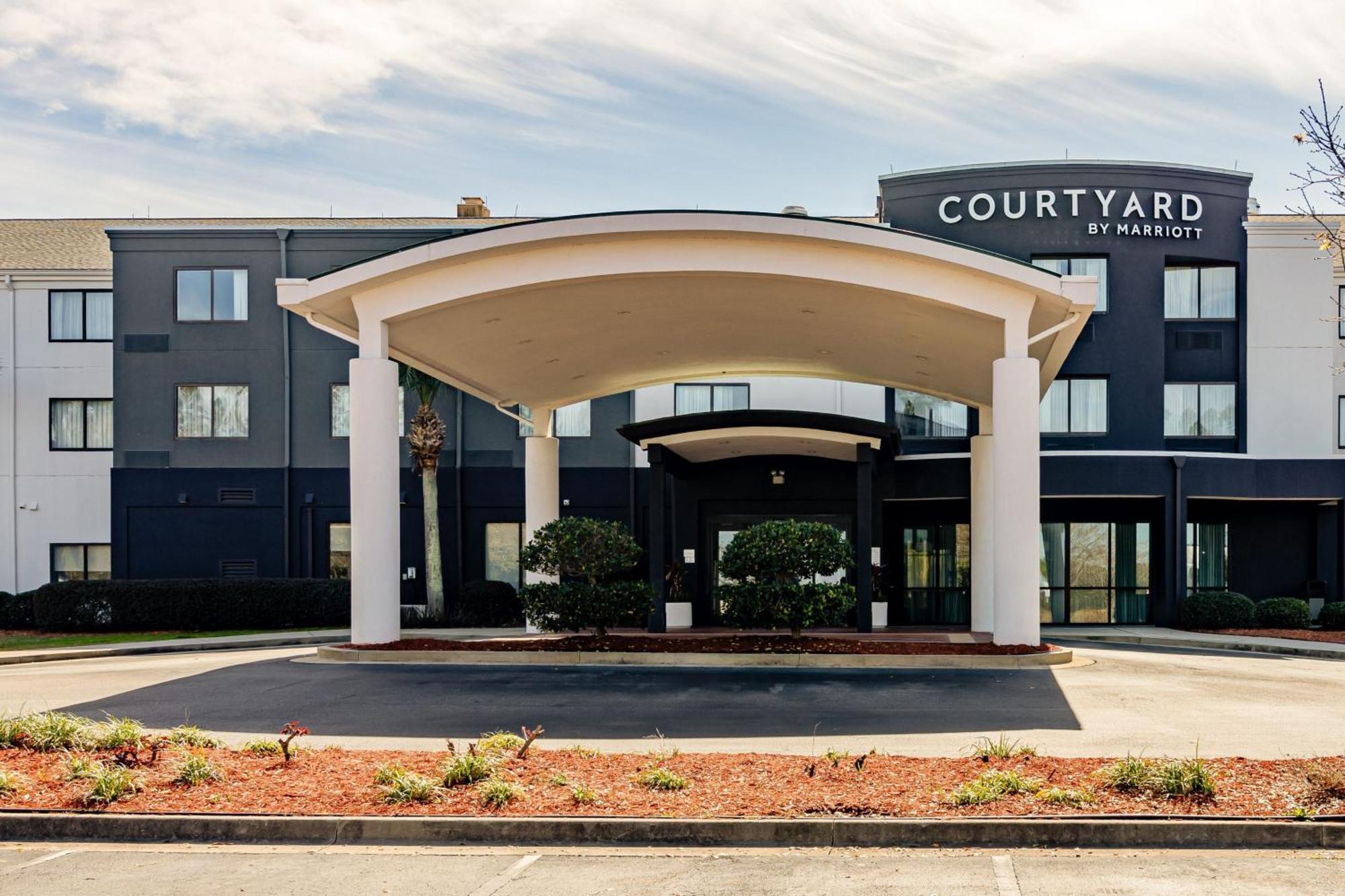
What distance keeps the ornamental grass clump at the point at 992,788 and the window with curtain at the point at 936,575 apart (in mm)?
22458

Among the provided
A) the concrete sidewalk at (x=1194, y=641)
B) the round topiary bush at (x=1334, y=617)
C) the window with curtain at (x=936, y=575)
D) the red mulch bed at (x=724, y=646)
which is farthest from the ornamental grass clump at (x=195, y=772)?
the round topiary bush at (x=1334, y=617)

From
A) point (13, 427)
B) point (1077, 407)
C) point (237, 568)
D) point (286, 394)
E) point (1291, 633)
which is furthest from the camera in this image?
point (13, 427)

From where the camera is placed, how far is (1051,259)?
105 feet

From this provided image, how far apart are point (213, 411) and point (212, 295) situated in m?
2.90

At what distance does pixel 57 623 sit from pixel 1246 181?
97.5 feet

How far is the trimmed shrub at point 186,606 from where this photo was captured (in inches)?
1177

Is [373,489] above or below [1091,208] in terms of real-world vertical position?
below

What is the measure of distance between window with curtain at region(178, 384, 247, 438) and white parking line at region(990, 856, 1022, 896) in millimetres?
28003

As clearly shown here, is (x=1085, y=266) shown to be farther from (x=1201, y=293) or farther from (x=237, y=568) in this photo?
(x=237, y=568)

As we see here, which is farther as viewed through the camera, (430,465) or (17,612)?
(17,612)

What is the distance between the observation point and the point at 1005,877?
8.13m

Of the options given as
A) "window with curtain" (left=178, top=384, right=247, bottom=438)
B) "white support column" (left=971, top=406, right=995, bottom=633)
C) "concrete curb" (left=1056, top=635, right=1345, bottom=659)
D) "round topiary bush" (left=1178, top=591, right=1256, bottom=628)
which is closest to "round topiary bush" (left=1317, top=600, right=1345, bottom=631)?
"round topiary bush" (left=1178, top=591, right=1256, bottom=628)

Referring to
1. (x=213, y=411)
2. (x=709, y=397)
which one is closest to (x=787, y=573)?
(x=709, y=397)

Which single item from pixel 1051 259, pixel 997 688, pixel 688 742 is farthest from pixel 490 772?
pixel 1051 259
